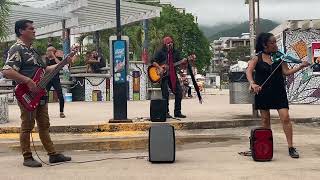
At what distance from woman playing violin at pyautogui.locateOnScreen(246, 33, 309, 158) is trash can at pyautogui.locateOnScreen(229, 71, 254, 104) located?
13.8 feet

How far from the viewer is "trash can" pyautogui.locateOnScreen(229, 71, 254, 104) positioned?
11.6 metres

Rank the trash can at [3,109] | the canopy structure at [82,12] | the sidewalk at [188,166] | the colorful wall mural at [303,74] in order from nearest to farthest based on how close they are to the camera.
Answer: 1. the sidewalk at [188,166]
2. the trash can at [3,109]
3. the colorful wall mural at [303,74]
4. the canopy structure at [82,12]

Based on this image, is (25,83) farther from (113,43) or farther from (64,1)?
(64,1)

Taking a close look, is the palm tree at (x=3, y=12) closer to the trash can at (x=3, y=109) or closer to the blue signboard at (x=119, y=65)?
the trash can at (x=3, y=109)

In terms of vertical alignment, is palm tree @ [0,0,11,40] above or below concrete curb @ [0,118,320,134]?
above

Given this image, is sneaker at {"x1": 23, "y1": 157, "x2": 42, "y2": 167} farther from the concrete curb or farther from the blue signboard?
the blue signboard

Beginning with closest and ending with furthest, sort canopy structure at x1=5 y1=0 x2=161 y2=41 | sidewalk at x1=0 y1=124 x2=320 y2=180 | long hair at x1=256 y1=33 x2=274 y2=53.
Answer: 1. sidewalk at x1=0 y1=124 x2=320 y2=180
2. long hair at x1=256 y1=33 x2=274 y2=53
3. canopy structure at x1=5 y1=0 x2=161 y2=41

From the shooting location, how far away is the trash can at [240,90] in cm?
1159

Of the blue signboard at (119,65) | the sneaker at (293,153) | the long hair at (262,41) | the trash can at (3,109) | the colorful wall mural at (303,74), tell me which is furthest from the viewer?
the colorful wall mural at (303,74)

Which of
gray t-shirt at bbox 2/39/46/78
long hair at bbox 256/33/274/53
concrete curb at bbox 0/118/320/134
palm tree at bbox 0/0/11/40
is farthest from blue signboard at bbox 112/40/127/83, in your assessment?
palm tree at bbox 0/0/11/40

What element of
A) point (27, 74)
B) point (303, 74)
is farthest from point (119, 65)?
point (303, 74)

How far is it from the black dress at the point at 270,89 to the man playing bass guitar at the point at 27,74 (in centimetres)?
258

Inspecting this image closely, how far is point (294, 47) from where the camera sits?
686 inches

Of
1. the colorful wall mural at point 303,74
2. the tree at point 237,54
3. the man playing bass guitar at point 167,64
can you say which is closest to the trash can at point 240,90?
the man playing bass guitar at point 167,64
